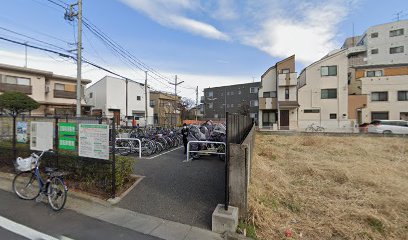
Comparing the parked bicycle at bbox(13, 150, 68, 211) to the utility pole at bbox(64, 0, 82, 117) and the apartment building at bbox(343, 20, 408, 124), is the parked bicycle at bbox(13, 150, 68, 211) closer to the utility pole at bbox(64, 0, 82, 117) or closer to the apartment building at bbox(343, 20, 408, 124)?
the utility pole at bbox(64, 0, 82, 117)

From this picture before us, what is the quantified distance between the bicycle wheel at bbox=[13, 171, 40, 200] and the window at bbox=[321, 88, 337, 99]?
1134 inches

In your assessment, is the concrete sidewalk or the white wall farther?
the white wall

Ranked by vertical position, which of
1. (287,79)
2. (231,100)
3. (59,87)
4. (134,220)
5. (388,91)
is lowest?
(134,220)

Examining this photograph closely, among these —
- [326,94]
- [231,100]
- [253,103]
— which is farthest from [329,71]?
[231,100]

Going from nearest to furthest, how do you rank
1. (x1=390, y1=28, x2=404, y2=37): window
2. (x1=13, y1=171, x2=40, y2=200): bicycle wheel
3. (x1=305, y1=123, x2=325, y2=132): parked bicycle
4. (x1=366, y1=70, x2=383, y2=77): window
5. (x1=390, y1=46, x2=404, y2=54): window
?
(x1=13, y1=171, x2=40, y2=200): bicycle wheel < (x1=305, y1=123, x2=325, y2=132): parked bicycle < (x1=366, y1=70, x2=383, y2=77): window < (x1=390, y1=28, x2=404, y2=37): window < (x1=390, y1=46, x2=404, y2=54): window

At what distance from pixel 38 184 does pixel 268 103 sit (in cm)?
2706

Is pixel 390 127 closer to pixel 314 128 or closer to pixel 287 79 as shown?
pixel 314 128

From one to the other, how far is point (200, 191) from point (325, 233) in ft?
7.79

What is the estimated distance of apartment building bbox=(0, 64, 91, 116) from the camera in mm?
21234

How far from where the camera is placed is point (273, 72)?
2897cm

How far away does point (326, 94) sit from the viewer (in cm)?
2639

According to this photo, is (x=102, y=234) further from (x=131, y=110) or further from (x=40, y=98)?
(x=131, y=110)

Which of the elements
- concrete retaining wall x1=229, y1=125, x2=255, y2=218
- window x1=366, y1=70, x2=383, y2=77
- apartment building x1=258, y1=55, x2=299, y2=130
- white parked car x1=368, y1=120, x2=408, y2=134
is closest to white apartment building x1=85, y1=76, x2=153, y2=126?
apartment building x1=258, y1=55, x2=299, y2=130

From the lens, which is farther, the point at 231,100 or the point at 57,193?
the point at 231,100
